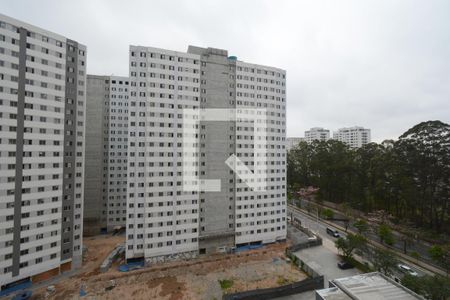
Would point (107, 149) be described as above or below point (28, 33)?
below

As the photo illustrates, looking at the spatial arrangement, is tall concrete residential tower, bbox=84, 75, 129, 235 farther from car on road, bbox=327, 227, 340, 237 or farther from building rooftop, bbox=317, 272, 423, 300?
car on road, bbox=327, 227, 340, 237

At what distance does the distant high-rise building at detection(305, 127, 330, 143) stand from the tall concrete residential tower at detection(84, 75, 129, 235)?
119m

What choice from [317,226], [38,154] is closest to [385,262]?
[317,226]

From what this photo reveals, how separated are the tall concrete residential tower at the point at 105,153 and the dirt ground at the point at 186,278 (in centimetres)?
1038

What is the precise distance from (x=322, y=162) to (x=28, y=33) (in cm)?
7026

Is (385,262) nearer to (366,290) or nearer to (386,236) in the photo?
(366,290)

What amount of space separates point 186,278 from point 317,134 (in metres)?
131

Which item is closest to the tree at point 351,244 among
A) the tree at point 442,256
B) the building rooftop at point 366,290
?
the tree at point 442,256

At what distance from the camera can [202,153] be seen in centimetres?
3741

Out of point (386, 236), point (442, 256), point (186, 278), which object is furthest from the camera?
point (386, 236)

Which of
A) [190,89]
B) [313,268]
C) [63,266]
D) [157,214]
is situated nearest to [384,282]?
[313,268]

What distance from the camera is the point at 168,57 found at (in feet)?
117

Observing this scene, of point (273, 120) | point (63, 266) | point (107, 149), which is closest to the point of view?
point (63, 266)

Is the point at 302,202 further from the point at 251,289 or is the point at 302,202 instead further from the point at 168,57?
the point at 168,57
